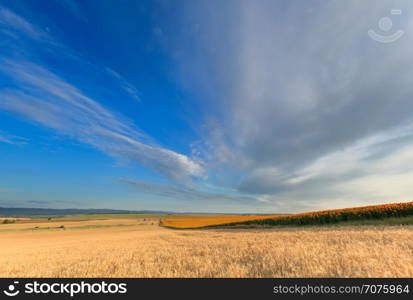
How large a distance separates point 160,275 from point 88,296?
2258 mm

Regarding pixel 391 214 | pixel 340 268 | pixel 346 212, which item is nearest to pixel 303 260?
pixel 340 268

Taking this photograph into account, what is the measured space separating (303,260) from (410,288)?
10.2 feet

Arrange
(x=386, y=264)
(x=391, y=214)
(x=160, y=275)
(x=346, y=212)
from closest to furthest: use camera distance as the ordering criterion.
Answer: (x=386, y=264)
(x=160, y=275)
(x=391, y=214)
(x=346, y=212)

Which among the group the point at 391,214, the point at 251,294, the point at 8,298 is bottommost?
the point at 8,298

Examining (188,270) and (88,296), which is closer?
(88,296)

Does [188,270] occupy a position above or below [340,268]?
below

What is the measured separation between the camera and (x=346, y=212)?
3403cm

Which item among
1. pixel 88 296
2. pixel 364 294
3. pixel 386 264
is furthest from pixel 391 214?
pixel 88 296

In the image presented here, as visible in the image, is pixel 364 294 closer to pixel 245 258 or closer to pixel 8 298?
pixel 245 258

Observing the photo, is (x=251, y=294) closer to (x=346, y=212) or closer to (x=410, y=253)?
(x=410, y=253)

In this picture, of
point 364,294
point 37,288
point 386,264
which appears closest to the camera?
point 364,294

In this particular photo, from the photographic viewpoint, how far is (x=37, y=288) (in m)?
5.60

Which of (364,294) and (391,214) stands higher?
(391,214)

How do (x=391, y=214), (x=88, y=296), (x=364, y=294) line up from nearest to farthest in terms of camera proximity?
(x=364, y=294) → (x=88, y=296) → (x=391, y=214)
